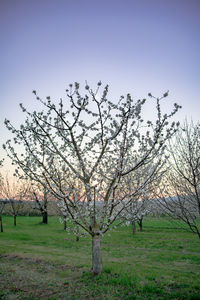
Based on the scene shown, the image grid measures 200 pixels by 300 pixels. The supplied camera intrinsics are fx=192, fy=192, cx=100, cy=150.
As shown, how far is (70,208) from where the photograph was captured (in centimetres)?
749

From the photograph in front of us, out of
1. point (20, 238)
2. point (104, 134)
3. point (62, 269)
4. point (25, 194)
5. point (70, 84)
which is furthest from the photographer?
point (25, 194)

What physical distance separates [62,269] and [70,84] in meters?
8.84

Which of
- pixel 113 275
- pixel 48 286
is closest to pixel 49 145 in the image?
pixel 48 286

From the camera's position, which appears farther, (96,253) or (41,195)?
(41,195)

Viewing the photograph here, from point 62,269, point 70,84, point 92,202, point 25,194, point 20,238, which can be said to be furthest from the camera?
point 25,194

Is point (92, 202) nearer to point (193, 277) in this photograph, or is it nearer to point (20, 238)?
point (193, 277)

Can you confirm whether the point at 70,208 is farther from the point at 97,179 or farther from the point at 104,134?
the point at 104,134

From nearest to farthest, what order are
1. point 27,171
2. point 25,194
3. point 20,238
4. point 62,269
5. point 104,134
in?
point 27,171, point 104,134, point 62,269, point 20,238, point 25,194

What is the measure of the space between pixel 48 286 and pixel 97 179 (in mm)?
4461

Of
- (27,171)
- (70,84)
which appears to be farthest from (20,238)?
(70,84)

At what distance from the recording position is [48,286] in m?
7.27

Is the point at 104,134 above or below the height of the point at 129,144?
above

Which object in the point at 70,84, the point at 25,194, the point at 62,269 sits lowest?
the point at 62,269

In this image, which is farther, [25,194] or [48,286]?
[25,194]
